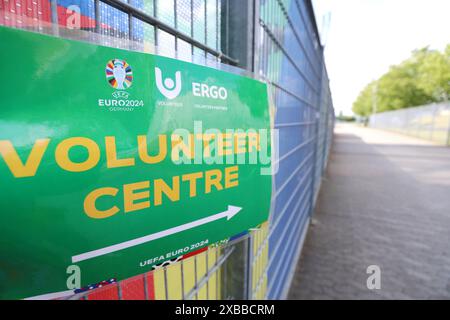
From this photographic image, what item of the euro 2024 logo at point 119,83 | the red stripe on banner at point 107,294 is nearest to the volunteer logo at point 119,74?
the euro 2024 logo at point 119,83

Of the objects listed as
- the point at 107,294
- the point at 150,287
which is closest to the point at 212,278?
the point at 150,287

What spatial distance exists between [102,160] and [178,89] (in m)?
0.24

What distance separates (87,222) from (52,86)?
0.88 feet

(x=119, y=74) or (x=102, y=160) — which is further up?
(x=119, y=74)

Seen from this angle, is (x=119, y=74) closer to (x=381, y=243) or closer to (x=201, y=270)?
(x=201, y=270)

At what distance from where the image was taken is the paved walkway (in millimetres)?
2793

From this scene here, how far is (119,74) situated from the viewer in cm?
55

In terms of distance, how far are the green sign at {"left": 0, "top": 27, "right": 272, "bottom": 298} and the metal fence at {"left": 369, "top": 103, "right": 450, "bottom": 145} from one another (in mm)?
18097

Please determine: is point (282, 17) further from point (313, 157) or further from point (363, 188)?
point (363, 188)

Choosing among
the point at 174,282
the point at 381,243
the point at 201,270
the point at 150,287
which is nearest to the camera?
the point at 150,287

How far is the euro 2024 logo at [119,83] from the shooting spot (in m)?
0.54

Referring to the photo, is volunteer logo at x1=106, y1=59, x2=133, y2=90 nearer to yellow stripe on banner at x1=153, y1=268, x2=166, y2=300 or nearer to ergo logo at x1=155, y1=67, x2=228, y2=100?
ergo logo at x1=155, y1=67, x2=228, y2=100

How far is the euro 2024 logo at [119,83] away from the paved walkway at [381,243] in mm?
2860

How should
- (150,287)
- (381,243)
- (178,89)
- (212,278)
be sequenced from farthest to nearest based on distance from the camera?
(381,243) → (212,278) → (150,287) → (178,89)
